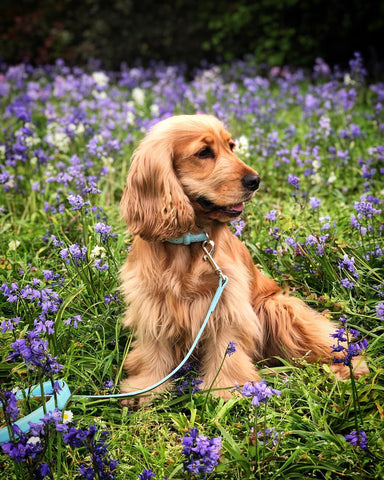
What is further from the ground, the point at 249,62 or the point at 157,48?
the point at 157,48

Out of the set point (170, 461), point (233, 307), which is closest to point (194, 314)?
point (233, 307)

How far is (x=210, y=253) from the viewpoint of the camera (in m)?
2.63

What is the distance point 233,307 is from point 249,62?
28.5 ft

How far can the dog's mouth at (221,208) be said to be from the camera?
258 cm

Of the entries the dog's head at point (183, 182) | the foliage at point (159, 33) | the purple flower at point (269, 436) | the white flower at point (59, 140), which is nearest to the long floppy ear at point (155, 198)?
the dog's head at point (183, 182)

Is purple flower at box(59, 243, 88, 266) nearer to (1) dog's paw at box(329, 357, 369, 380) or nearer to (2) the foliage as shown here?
(1) dog's paw at box(329, 357, 369, 380)

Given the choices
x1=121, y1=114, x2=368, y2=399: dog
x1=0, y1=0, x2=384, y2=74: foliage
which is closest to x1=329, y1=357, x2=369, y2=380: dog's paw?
x1=121, y1=114, x2=368, y2=399: dog

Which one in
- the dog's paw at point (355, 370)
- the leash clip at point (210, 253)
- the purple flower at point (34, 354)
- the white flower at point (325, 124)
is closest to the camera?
the purple flower at point (34, 354)

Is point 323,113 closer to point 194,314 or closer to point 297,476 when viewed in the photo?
point 194,314

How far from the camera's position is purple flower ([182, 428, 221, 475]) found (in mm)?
1644

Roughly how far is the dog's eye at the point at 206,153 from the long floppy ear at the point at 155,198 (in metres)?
0.17

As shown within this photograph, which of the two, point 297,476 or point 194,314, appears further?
point 194,314

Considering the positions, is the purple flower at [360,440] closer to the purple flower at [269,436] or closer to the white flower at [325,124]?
the purple flower at [269,436]

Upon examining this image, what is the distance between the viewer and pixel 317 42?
9875 millimetres
